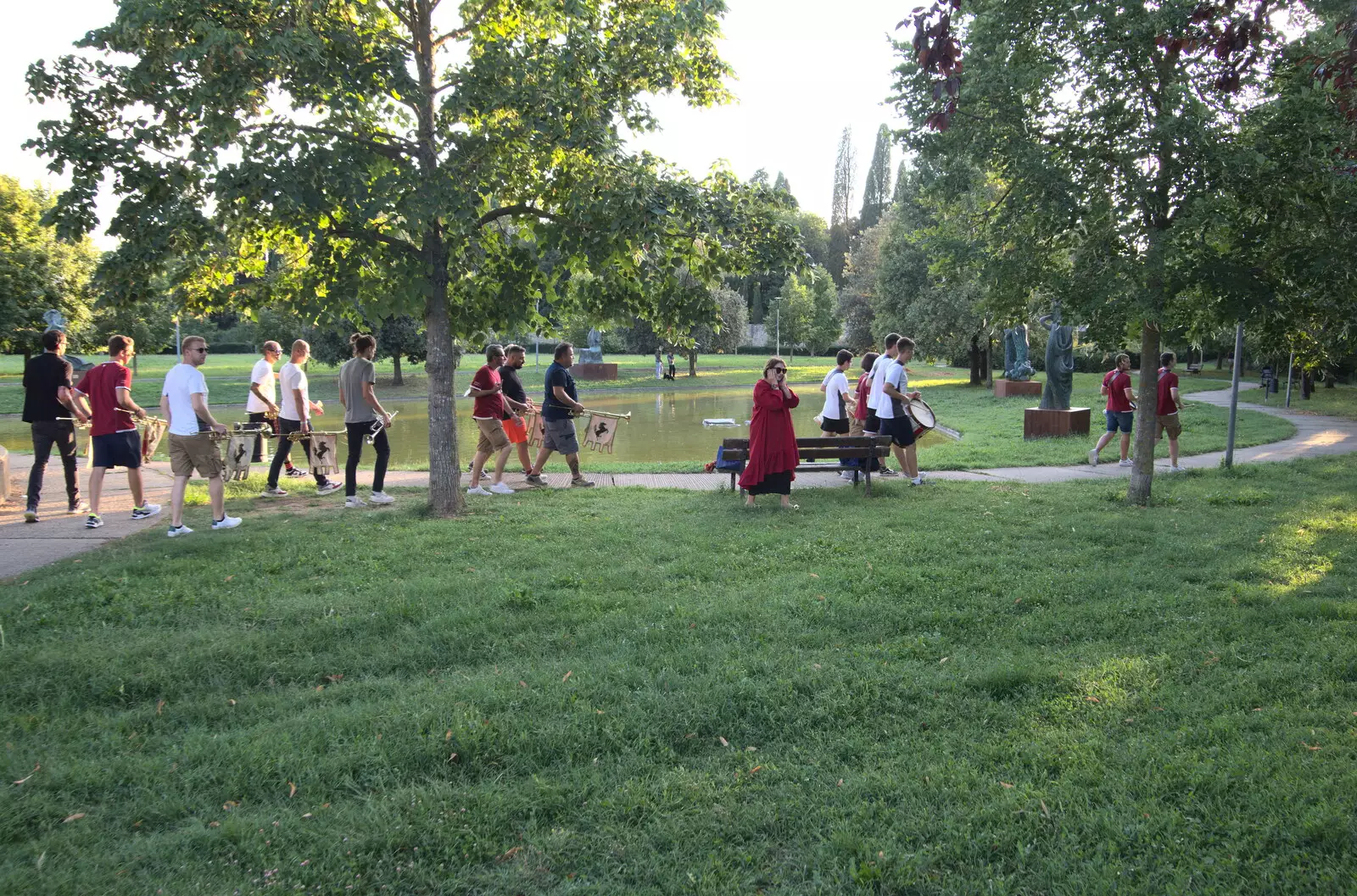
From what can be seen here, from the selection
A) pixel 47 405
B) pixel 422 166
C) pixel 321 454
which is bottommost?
pixel 321 454

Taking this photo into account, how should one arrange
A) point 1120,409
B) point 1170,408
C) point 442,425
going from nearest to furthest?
1. point 442,425
2. point 1170,408
3. point 1120,409

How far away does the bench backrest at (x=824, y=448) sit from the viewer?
1002 centimetres

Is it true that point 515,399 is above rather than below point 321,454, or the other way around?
above

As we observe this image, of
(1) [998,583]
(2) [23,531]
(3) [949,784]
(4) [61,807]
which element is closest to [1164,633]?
(1) [998,583]

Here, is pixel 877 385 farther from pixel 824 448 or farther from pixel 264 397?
pixel 264 397

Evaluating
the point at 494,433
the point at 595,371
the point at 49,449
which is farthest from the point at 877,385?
the point at 595,371

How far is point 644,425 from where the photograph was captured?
2359 centimetres

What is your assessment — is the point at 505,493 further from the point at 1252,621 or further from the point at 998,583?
the point at 1252,621

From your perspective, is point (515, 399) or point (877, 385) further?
point (515, 399)

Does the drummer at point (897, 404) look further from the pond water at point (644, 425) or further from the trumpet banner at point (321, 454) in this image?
the trumpet banner at point (321, 454)

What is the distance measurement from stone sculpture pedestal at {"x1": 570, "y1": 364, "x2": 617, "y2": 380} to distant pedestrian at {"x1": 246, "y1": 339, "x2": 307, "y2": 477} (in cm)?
3278

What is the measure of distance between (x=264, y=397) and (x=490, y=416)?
2.69 metres

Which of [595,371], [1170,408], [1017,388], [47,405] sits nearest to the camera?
[47,405]

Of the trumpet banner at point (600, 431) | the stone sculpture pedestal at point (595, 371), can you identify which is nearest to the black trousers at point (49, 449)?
the trumpet banner at point (600, 431)
